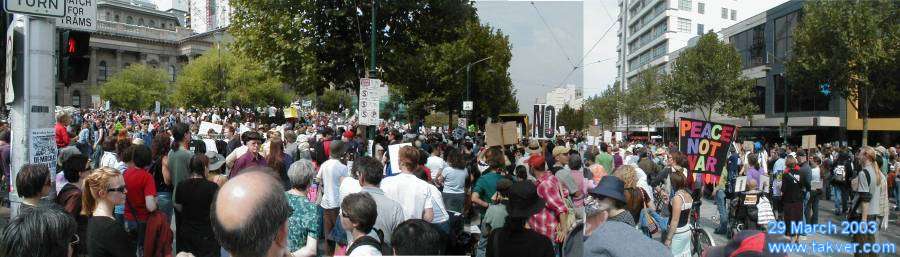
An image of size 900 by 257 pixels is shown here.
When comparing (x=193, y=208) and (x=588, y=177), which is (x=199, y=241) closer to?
(x=193, y=208)

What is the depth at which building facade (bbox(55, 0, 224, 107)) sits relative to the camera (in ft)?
281

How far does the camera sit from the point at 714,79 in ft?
135

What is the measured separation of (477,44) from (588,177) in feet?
90.6

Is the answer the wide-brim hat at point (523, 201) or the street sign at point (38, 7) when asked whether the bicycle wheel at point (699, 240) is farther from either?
the street sign at point (38, 7)

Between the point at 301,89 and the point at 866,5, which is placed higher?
the point at 866,5

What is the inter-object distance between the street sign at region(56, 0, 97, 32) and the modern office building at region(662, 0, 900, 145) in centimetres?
3391

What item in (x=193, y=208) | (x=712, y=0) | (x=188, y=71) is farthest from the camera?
(x=712, y=0)

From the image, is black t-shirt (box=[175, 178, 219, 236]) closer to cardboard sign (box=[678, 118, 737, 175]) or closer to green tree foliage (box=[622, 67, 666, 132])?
cardboard sign (box=[678, 118, 737, 175])

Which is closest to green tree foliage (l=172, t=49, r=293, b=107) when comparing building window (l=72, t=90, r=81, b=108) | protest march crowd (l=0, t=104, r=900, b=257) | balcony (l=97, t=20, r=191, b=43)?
balcony (l=97, t=20, r=191, b=43)

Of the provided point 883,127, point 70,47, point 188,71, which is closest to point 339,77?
point 70,47

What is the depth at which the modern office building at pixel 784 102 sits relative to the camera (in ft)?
120

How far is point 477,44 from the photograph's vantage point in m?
38.0

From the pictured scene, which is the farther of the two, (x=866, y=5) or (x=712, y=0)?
(x=712, y=0)

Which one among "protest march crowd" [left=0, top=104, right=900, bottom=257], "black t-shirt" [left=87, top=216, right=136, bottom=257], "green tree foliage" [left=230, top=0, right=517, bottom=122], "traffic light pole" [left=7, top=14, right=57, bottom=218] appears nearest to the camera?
"protest march crowd" [left=0, top=104, right=900, bottom=257]
